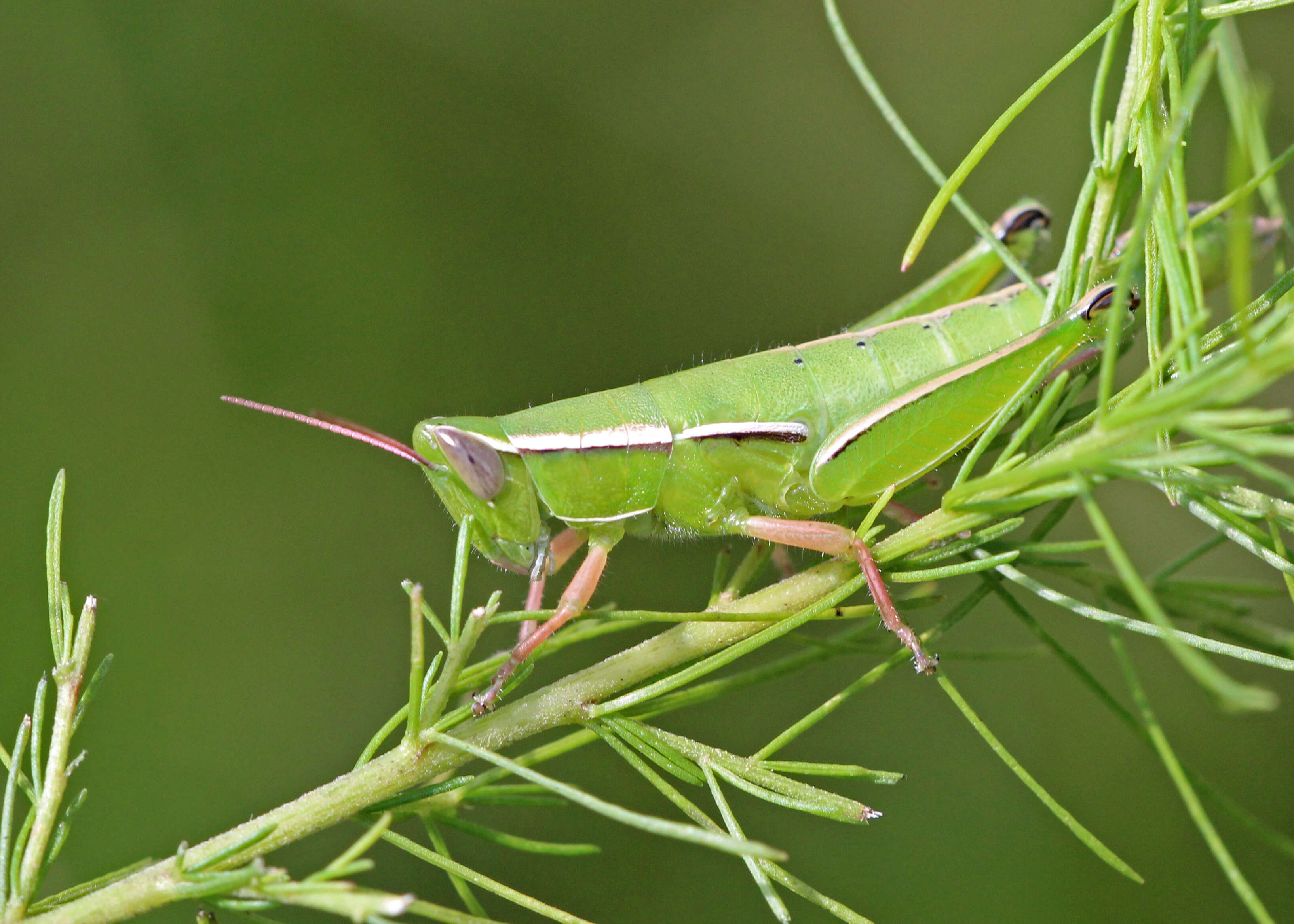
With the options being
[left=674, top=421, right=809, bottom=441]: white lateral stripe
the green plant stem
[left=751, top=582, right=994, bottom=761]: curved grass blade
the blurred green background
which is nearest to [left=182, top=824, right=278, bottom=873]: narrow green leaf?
the green plant stem

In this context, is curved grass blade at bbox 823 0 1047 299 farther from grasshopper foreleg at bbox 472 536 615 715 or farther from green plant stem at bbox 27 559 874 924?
grasshopper foreleg at bbox 472 536 615 715

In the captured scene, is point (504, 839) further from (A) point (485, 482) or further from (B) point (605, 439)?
(B) point (605, 439)

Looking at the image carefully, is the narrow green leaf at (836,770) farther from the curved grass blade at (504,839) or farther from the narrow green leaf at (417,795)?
the narrow green leaf at (417,795)

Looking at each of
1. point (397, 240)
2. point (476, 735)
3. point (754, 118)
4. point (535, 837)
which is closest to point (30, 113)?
point (397, 240)

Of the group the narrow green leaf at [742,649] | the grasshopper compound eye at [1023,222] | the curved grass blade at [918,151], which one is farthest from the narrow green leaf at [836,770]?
the grasshopper compound eye at [1023,222]

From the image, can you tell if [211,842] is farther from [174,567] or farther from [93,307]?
[93,307]

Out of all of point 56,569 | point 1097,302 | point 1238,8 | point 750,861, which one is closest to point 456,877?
point 750,861
